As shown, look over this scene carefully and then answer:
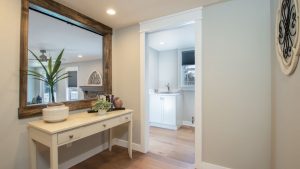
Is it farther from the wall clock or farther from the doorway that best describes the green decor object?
the wall clock

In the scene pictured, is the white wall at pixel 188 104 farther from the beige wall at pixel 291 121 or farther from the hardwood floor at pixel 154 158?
the beige wall at pixel 291 121

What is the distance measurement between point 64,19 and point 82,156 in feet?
6.77

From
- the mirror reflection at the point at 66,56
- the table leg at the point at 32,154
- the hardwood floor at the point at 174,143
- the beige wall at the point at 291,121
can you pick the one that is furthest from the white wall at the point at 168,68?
the table leg at the point at 32,154

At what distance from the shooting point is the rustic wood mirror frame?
1.63 meters

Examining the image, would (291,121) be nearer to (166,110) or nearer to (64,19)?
(64,19)

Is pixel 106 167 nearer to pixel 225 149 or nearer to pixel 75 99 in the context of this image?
pixel 75 99

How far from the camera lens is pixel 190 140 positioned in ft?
10.5

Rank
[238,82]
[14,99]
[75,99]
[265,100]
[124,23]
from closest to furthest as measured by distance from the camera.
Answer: [14,99], [265,100], [238,82], [75,99], [124,23]

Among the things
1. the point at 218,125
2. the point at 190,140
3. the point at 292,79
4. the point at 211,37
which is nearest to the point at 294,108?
the point at 292,79

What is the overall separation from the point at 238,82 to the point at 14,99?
2576 millimetres

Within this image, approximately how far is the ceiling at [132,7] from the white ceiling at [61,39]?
12.6 inches

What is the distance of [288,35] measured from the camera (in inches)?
42.3

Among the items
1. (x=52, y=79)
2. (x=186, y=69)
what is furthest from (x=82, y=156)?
(x=186, y=69)

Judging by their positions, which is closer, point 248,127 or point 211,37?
point 248,127
